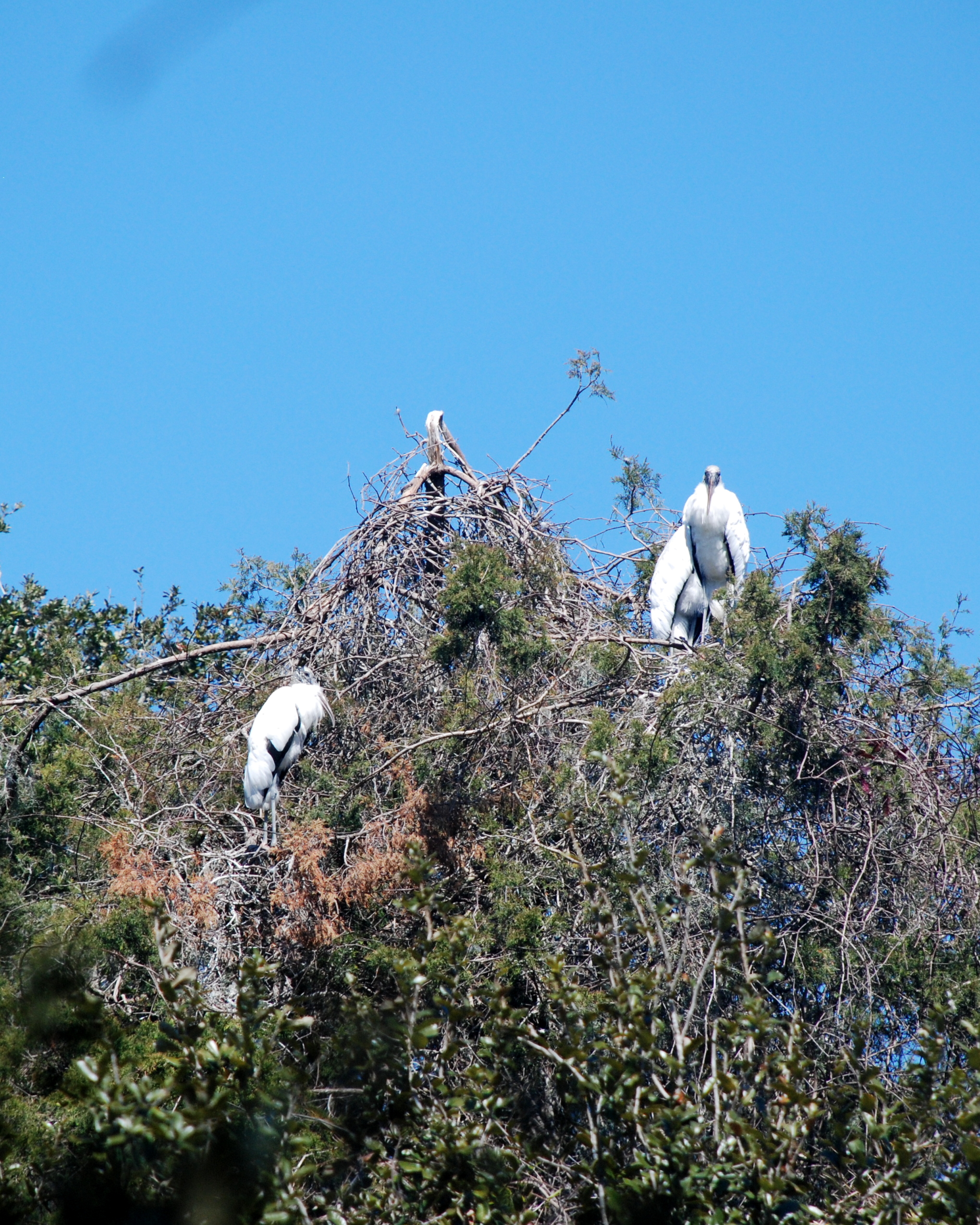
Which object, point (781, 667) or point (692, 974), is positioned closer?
point (692, 974)

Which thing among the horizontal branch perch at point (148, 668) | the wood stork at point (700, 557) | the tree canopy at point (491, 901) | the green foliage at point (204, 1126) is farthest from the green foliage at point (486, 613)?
the green foliage at point (204, 1126)

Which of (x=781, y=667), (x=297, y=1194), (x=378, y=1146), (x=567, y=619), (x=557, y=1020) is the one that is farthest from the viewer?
(x=567, y=619)

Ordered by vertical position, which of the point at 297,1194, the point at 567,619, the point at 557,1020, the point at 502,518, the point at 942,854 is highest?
the point at 502,518

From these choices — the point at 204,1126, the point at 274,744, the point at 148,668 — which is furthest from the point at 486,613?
the point at 204,1126

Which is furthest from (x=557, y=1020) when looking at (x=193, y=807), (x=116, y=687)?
(x=116, y=687)

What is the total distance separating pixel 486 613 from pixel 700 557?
2.61 metres

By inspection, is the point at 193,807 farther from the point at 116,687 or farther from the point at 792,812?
the point at 792,812

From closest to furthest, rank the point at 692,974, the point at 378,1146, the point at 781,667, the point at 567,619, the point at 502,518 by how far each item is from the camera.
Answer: the point at 378,1146 < the point at 692,974 < the point at 781,667 < the point at 567,619 < the point at 502,518

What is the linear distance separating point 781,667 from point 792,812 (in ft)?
2.71

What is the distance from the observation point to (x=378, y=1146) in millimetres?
3951

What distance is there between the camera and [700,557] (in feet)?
30.2

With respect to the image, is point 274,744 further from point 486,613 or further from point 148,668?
point 486,613

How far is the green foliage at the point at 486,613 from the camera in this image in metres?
7.00

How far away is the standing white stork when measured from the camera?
7.39 meters
